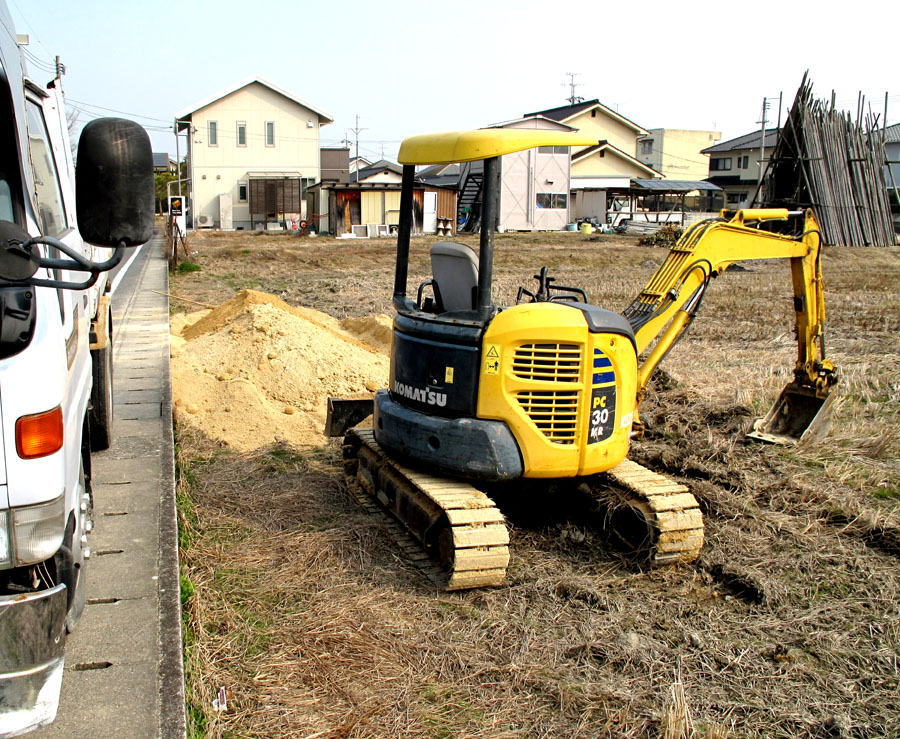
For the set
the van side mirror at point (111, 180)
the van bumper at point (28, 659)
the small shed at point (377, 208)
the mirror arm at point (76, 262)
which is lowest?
the van bumper at point (28, 659)

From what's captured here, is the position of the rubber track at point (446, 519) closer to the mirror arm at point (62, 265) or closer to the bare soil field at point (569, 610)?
the bare soil field at point (569, 610)

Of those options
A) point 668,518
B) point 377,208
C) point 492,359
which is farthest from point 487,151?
point 377,208

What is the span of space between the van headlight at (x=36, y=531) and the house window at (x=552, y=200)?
3975cm

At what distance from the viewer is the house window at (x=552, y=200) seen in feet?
137

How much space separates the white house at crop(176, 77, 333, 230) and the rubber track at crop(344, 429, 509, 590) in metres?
38.9

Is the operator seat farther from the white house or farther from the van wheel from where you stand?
the white house

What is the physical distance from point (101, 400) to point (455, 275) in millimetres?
2991

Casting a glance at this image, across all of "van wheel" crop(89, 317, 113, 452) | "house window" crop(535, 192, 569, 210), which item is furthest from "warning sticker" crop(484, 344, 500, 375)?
"house window" crop(535, 192, 569, 210)

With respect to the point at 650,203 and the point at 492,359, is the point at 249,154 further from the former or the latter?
the point at 492,359

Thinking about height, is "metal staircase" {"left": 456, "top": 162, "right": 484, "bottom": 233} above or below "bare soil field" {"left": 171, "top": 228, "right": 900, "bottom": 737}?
above

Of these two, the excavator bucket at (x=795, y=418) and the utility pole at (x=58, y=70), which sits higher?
the utility pole at (x=58, y=70)

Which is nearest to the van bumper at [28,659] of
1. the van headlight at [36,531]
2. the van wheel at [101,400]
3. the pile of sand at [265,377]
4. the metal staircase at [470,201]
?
the van headlight at [36,531]

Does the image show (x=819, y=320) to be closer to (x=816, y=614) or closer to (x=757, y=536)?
(x=757, y=536)

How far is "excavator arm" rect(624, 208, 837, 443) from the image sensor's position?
6418 mm
